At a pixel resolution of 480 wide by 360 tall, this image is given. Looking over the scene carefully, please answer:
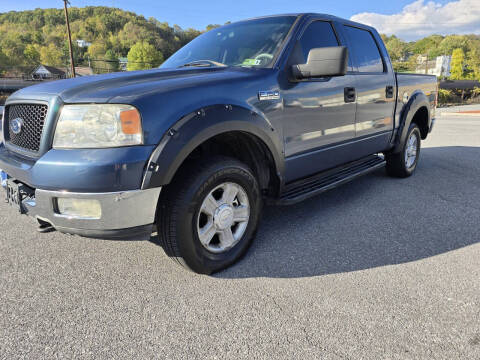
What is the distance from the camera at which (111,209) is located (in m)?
1.90

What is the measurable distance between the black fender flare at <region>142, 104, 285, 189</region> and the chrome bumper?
0.34ft

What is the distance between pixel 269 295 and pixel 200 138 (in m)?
1.05

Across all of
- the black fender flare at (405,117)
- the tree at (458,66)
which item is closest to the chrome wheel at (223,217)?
the black fender flare at (405,117)

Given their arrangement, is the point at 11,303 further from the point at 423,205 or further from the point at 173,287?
the point at 423,205

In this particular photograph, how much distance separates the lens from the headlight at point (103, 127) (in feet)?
6.22

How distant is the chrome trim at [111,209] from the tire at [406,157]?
3714 millimetres

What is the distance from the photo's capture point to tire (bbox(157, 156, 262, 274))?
83.9 inches

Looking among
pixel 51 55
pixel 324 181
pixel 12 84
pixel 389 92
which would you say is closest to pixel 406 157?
pixel 389 92

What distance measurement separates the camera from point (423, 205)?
374 centimetres

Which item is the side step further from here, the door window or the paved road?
the door window

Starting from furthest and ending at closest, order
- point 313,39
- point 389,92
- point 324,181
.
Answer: point 389,92, point 324,181, point 313,39

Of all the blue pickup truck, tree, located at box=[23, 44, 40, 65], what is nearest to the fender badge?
the blue pickup truck

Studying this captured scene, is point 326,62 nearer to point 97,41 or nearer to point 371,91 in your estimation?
point 371,91

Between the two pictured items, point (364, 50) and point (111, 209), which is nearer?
point (111, 209)
